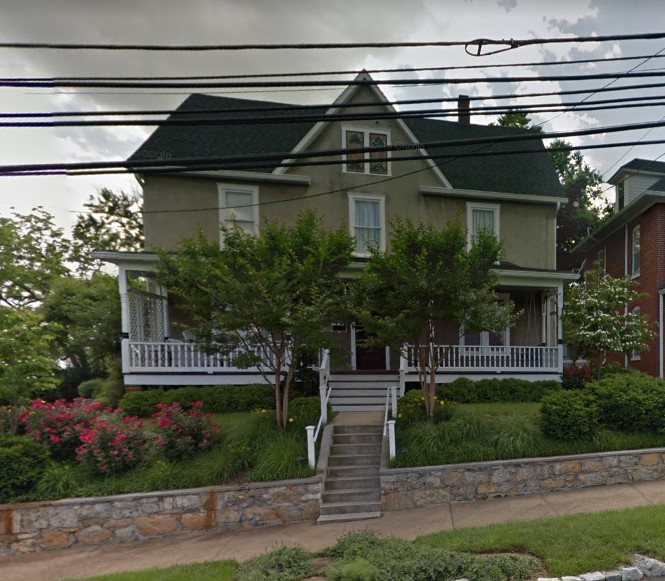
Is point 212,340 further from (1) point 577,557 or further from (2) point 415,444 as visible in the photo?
(1) point 577,557

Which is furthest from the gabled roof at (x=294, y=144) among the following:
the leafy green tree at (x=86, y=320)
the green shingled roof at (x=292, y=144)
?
the leafy green tree at (x=86, y=320)

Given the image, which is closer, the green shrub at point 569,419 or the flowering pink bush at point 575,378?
the green shrub at point 569,419

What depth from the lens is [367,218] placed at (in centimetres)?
1315

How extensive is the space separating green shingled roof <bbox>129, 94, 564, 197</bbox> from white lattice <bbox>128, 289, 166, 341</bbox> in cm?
427

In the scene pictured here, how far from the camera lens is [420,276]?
24.5 feet

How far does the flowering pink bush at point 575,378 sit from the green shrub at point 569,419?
4440mm

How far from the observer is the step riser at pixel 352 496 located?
21.5 ft

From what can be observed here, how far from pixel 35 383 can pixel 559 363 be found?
13.1 m

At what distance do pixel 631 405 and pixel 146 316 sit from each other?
1214 centimetres

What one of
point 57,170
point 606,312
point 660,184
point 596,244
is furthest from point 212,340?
point 596,244

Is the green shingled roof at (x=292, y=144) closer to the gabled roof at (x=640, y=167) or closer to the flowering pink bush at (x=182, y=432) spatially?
the gabled roof at (x=640, y=167)

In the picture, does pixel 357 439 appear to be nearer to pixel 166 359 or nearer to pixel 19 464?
pixel 166 359

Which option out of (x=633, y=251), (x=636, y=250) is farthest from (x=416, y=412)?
(x=633, y=251)

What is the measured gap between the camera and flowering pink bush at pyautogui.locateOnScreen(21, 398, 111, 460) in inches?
275
